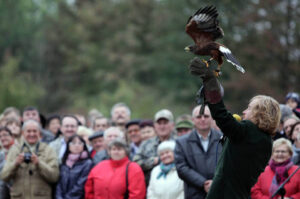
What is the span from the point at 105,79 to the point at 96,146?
86.2 ft

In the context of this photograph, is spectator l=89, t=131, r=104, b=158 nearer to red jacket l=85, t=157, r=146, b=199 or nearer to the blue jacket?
the blue jacket

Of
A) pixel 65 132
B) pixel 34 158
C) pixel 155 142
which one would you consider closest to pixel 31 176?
pixel 34 158

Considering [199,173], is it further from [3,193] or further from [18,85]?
[18,85]

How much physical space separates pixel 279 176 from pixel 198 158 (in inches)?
42.1

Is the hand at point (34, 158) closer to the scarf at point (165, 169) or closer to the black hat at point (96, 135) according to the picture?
the black hat at point (96, 135)

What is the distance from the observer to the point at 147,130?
30.0 feet

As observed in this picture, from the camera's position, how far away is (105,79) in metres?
35.3

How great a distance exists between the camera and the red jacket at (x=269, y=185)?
6.96m

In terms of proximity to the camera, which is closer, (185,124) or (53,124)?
(185,124)

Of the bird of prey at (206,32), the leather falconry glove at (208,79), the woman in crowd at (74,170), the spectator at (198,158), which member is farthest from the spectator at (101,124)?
the leather falconry glove at (208,79)

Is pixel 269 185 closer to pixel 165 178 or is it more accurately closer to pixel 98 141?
pixel 165 178

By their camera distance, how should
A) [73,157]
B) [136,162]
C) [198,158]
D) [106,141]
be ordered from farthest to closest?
[106,141]
[73,157]
[136,162]
[198,158]

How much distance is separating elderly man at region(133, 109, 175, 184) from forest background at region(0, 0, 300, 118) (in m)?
12.8

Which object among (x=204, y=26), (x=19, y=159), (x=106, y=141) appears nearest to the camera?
(x=204, y=26)
